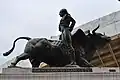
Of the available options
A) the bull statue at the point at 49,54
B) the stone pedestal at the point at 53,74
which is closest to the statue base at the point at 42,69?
the stone pedestal at the point at 53,74

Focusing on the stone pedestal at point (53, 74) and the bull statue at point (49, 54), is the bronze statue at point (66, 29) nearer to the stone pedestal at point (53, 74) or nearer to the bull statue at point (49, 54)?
the bull statue at point (49, 54)

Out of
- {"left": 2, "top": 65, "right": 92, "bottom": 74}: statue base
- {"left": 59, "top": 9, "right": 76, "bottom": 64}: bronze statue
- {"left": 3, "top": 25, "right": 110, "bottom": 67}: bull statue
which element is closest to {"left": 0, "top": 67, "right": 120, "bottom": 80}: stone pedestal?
{"left": 2, "top": 65, "right": 92, "bottom": 74}: statue base

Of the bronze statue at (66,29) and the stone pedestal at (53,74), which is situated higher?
the bronze statue at (66,29)

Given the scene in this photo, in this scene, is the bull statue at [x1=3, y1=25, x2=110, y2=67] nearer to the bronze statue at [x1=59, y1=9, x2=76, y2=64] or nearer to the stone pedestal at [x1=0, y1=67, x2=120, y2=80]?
the bronze statue at [x1=59, y1=9, x2=76, y2=64]

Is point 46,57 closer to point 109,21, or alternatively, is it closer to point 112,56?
point 112,56

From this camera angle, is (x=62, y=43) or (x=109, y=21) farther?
(x=109, y=21)

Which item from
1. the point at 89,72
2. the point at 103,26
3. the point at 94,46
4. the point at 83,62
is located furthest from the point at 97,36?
the point at 103,26

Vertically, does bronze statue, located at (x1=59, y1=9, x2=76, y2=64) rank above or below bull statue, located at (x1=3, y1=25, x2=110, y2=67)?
above

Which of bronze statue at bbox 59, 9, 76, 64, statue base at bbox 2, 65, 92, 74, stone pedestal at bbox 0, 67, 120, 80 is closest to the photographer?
stone pedestal at bbox 0, 67, 120, 80

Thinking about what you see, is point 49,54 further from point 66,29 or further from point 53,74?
point 66,29

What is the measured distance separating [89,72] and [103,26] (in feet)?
34.5

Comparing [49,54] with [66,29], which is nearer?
[49,54]

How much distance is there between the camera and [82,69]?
9258 millimetres

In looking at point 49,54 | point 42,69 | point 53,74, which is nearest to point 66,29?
point 49,54
